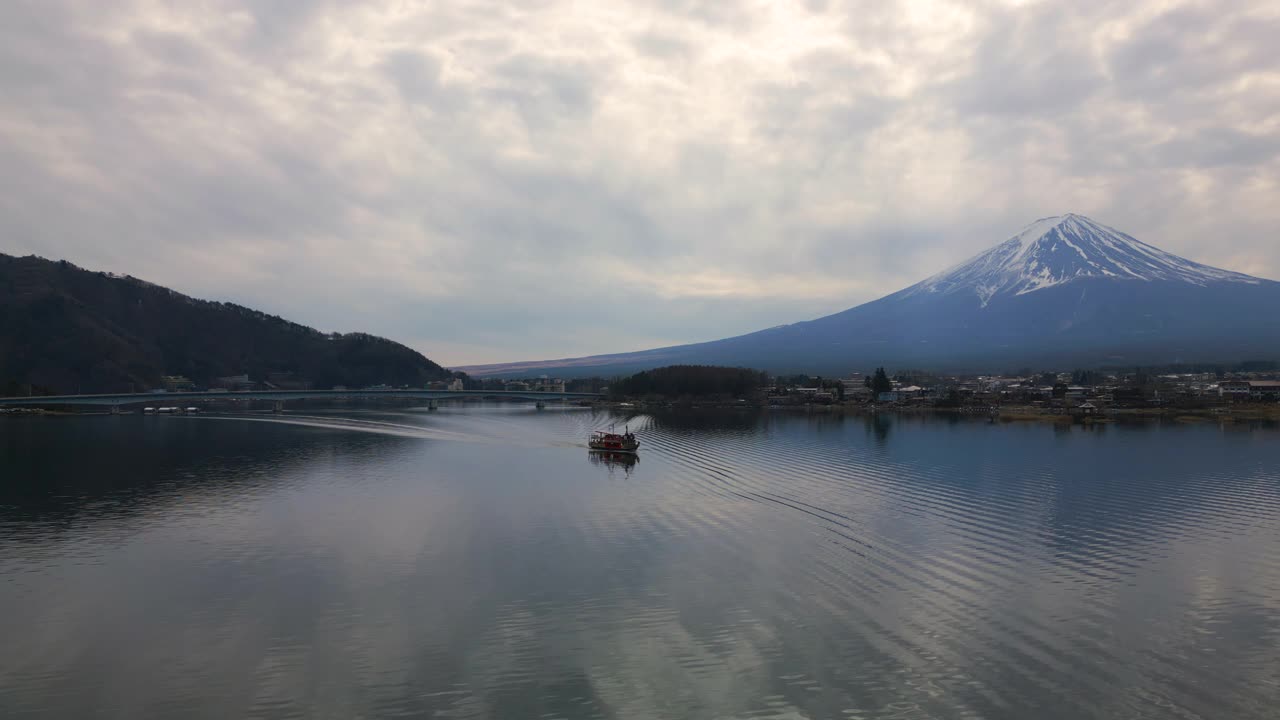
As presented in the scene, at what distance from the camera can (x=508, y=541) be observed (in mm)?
20922

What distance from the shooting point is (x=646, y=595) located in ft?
50.1

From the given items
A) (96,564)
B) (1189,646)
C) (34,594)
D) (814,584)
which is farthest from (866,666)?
(96,564)

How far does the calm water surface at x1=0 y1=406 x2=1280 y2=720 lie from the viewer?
10.6 meters

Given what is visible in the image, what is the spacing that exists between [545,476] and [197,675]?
975 inches

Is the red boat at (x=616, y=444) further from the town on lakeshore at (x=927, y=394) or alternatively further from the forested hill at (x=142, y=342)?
the forested hill at (x=142, y=342)

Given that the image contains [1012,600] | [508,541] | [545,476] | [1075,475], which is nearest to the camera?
[1012,600]

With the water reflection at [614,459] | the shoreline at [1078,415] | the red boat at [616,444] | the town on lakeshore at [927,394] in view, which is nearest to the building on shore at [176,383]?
the town on lakeshore at [927,394]

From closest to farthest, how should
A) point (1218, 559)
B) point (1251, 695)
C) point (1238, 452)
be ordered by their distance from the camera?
A: point (1251, 695) < point (1218, 559) < point (1238, 452)

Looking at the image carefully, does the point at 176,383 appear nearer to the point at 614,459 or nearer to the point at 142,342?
the point at 142,342

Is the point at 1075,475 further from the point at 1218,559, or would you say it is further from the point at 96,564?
the point at 96,564

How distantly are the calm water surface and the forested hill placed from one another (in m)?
102

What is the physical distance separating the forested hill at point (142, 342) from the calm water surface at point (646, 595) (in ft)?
333

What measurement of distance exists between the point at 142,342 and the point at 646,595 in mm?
158398

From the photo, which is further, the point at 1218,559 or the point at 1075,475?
the point at 1075,475
